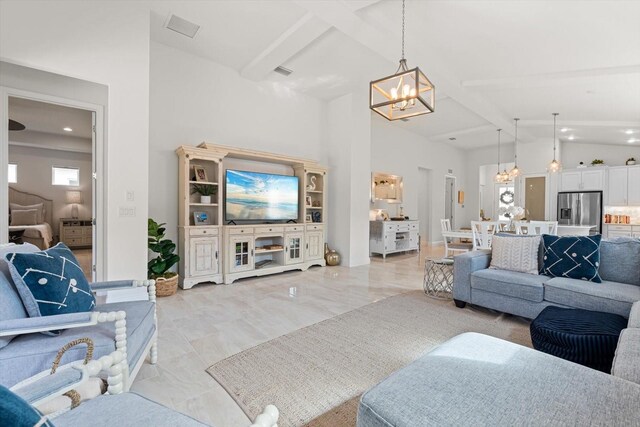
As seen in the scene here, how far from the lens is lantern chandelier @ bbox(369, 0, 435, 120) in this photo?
2.35 m

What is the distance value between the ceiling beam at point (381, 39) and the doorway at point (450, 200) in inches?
177

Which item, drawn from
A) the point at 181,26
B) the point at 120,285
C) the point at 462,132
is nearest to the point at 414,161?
the point at 462,132

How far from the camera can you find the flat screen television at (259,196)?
4.48 meters

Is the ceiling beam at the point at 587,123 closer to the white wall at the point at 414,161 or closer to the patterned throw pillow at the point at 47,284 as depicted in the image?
the white wall at the point at 414,161

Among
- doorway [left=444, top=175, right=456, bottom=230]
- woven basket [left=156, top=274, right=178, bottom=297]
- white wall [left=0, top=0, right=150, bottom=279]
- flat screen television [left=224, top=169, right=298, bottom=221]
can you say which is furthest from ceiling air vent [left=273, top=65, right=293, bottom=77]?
doorway [left=444, top=175, right=456, bottom=230]

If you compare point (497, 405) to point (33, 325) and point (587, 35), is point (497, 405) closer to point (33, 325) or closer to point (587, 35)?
point (33, 325)

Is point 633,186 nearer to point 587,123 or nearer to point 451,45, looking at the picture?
point 587,123

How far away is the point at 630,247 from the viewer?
8.82 feet

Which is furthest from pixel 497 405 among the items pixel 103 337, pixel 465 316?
pixel 465 316

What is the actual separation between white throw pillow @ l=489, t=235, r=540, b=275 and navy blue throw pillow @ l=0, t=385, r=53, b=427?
11.7ft

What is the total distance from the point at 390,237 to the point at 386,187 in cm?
155

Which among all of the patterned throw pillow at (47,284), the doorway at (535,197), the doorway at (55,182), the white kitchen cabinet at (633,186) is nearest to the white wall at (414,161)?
the doorway at (535,197)

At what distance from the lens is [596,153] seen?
25.0ft

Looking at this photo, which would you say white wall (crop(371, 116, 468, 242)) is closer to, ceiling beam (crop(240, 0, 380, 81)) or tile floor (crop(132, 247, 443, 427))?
tile floor (crop(132, 247, 443, 427))
